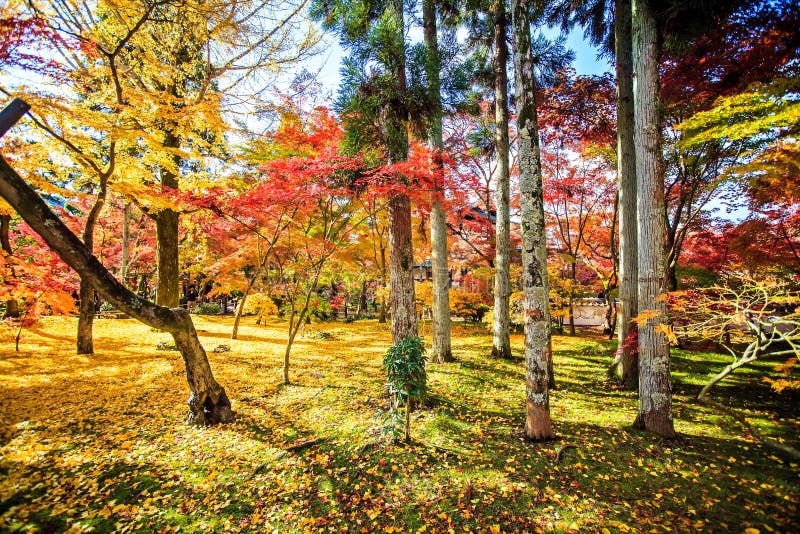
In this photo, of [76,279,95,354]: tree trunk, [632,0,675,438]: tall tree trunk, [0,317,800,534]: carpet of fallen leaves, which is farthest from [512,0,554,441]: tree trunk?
[76,279,95,354]: tree trunk

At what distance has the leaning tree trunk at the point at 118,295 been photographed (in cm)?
310

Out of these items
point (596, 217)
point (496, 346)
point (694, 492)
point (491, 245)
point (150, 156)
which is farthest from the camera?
point (491, 245)

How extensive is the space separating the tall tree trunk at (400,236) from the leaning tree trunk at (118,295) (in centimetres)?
305

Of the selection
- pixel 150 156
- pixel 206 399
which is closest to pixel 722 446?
pixel 206 399

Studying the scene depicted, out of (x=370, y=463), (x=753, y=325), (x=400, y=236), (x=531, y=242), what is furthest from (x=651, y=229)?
(x=370, y=463)

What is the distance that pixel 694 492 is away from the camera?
3031mm

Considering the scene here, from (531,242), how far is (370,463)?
344cm

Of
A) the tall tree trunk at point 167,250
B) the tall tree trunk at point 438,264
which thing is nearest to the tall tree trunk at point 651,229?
the tall tree trunk at point 438,264

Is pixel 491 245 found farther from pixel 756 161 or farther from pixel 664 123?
pixel 756 161

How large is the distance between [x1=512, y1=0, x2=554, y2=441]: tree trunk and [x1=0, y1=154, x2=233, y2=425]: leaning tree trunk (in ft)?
15.3

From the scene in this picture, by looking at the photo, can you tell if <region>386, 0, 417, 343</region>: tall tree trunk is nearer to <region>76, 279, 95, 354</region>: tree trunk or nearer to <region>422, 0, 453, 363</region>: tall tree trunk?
<region>422, 0, 453, 363</region>: tall tree trunk

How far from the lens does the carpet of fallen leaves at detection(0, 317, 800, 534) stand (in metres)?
2.82

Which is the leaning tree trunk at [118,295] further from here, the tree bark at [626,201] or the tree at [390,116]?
the tree bark at [626,201]

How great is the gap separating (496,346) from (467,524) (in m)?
6.06
